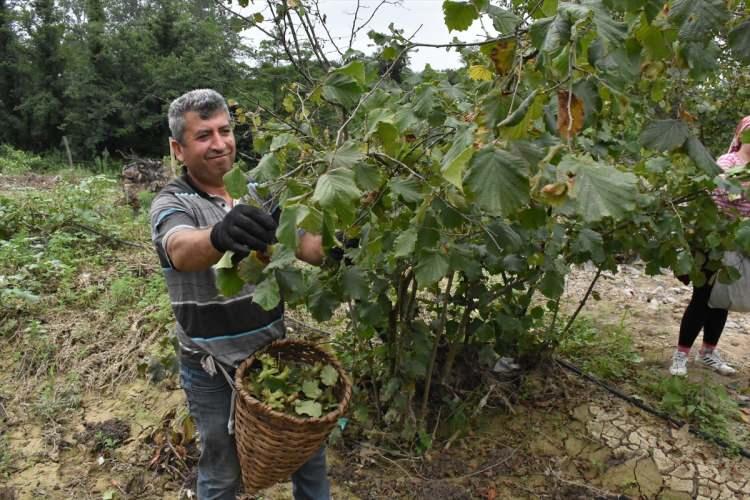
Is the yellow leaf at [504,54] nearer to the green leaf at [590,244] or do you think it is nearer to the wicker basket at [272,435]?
the wicker basket at [272,435]

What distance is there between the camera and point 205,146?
1.65 metres

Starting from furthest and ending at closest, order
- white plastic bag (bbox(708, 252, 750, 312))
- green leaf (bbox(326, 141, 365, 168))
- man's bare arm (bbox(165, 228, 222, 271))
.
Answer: white plastic bag (bbox(708, 252, 750, 312)), man's bare arm (bbox(165, 228, 222, 271)), green leaf (bbox(326, 141, 365, 168))

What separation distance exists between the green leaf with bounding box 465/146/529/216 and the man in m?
0.95

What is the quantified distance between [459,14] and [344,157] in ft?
1.18

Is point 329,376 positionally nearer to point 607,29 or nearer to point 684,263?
point 607,29

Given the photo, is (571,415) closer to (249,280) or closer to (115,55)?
(249,280)

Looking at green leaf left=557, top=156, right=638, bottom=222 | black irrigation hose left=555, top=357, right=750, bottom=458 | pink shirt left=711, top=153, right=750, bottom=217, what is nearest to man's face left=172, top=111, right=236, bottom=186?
green leaf left=557, top=156, right=638, bottom=222

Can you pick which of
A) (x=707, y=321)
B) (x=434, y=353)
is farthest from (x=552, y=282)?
(x=707, y=321)

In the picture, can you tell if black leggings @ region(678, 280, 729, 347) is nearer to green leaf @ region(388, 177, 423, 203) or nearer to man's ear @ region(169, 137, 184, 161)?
green leaf @ region(388, 177, 423, 203)

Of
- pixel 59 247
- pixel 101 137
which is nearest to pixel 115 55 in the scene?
pixel 101 137

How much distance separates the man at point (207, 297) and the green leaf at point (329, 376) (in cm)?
26

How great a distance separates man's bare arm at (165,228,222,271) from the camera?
4.51 ft

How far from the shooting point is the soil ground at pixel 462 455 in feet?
7.60

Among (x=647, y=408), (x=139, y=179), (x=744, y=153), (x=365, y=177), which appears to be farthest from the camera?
(x=139, y=179)
